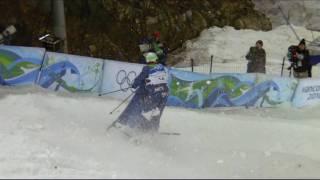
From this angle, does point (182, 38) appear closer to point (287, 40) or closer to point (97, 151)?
point (287, 40)

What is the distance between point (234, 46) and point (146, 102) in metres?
17.3

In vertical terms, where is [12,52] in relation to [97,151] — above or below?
above

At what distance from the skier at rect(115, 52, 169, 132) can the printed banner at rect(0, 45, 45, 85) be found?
463 cm

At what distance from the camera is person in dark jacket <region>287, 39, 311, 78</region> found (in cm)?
1706

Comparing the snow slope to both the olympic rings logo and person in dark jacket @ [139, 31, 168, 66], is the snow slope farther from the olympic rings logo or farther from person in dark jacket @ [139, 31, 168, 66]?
person in dark jacket @ [139, 31, 168, 66]

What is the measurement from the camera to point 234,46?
28.3 meters

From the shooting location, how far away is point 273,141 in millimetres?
12820

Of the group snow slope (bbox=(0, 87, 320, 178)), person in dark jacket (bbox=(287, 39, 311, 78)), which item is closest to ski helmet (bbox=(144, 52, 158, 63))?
snow slope (bbox=(0, 87, 320, 178))

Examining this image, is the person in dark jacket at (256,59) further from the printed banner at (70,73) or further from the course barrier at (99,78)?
the printed banner at (70,73)

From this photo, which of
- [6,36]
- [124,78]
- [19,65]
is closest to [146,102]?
[124,78]

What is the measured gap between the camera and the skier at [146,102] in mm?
11430

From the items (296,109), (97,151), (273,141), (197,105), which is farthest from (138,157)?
(296,109)

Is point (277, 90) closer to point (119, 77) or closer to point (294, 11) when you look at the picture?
point (119, 77)

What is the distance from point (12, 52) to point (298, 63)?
7.77 meters
